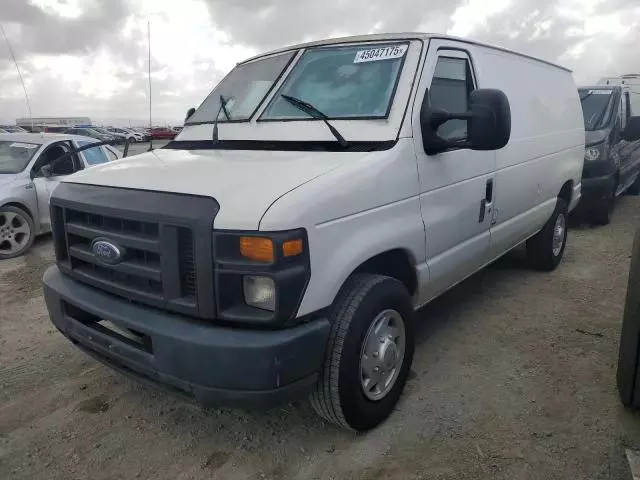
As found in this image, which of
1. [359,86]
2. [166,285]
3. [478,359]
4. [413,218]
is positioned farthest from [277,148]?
[478,359]

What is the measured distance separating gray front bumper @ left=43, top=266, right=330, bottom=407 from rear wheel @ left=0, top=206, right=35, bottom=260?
16.3 feet

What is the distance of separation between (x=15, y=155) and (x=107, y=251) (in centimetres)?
573

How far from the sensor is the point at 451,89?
11.7 ft

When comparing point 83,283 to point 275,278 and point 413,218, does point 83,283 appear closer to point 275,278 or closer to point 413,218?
point 275,278

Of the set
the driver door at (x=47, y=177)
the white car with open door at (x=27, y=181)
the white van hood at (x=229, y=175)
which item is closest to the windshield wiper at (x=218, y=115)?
the white van hood at (x=229, y=175)

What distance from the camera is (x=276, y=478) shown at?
2580 millimetres

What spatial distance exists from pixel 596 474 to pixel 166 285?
88.9 inches

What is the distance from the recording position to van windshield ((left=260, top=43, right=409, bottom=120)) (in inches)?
124

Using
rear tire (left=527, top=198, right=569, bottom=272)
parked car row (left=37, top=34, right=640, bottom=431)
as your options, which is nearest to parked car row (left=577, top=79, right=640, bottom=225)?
rear tire (left=527, top=198, right=569, bottom=272)

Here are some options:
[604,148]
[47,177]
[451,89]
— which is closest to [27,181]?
[47,177]

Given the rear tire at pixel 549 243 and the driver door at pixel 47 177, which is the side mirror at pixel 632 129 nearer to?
the rear tire at pixel 549 243

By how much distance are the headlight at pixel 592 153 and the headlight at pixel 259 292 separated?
7.01 meters

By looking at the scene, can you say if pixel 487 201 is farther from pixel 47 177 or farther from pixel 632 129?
pixel 47 177

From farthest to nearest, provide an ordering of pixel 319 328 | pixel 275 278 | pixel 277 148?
pixel 277 148 → pixel 319 328 → pixel 275 278
